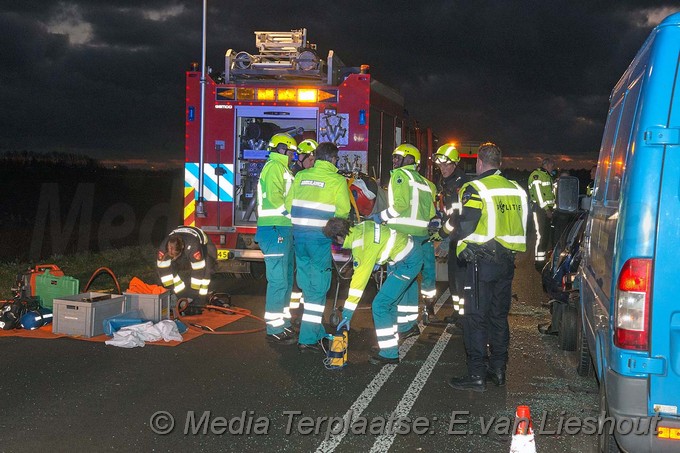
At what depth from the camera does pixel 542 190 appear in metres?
12.9

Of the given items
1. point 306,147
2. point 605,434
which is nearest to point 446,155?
point 306,147

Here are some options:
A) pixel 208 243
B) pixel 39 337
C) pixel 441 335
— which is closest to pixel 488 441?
pixel 441 335

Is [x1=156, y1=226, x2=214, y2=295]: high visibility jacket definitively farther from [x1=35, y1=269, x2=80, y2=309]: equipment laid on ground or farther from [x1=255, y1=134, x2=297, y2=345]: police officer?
[x1=255, y1=134, x2=297, y2=345]: police officer

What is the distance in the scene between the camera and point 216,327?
842 cm

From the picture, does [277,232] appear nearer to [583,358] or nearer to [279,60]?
[583,358]

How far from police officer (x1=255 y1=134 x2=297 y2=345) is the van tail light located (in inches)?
185

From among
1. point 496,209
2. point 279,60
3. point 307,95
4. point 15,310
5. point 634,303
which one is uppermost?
point 279,60

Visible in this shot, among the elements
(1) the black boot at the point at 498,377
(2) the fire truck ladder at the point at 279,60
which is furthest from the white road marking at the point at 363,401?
(2) the fire truck ladder at the point at 279,60

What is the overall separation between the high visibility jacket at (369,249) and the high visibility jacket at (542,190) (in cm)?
639

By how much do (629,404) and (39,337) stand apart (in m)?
6.07

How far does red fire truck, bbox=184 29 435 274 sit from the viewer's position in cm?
1034

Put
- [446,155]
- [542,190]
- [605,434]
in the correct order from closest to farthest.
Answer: [605,434] < [446,155] < [542,190]

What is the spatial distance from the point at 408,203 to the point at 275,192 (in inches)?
62.5

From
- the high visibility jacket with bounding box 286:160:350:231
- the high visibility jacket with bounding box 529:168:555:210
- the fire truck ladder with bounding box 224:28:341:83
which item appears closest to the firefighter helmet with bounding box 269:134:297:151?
the high visibility jacket with bounding box 286:160:350:231
